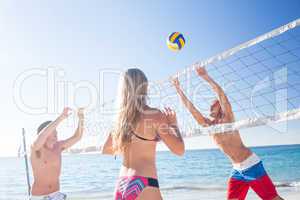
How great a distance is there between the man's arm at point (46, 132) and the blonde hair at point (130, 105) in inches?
41.8

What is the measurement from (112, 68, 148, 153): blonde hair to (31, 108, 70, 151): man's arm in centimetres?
106

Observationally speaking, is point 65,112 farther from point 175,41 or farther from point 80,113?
point 175,41

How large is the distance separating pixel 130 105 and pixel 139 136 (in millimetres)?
218

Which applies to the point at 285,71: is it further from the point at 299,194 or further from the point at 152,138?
the point at 152,138

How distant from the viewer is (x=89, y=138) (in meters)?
5.70

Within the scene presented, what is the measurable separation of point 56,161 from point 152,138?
1.72 meters


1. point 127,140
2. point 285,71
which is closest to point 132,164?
point 127,140

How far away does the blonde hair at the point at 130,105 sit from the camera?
2402 mm

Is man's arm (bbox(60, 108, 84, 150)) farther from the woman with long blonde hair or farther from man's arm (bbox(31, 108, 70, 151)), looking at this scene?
the woman with long blonde hair

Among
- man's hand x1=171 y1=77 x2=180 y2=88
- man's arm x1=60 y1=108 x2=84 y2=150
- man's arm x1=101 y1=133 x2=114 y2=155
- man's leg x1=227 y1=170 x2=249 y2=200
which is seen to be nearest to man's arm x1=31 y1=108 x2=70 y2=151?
man's arm x1=60 y1=108 x2=84 y2=150

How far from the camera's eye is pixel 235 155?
3.97 m

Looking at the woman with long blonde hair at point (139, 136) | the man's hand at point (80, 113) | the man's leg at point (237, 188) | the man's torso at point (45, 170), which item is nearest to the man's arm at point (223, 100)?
the man's leg at point (237, 188)

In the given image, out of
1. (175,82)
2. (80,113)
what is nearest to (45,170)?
(80,113)

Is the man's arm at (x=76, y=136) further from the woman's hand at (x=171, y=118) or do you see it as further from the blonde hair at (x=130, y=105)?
the woman's hand at (x=171, y=118)
